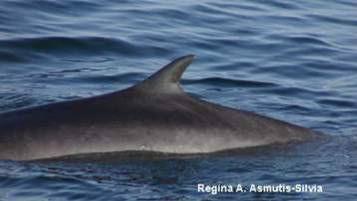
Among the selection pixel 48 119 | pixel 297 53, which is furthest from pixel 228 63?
pixel 48 119

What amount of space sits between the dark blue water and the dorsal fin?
615 mm

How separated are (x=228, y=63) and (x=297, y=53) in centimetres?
141

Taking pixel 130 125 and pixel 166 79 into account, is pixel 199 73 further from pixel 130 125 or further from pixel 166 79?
pixel 130 125

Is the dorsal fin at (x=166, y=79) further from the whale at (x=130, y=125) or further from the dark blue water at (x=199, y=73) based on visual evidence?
the dark blue water at (x=199, y=73)

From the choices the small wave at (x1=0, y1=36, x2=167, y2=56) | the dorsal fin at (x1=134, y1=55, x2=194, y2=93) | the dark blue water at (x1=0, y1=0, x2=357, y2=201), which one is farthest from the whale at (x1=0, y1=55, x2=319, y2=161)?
the small wave at (x1=0, y1=36, x2=167, y2=56)

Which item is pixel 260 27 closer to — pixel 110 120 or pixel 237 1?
pixel 237 1

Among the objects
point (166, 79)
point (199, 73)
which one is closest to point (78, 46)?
point (199, 73)

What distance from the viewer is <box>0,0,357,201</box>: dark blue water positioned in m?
8.88

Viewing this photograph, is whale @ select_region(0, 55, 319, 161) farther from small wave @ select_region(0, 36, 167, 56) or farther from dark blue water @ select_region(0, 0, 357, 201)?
small wave @ select_region(0, 36, 167, 56)

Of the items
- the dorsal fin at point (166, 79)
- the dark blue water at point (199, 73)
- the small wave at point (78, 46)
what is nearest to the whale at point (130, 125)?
the dorsal fin at point (166, 79)

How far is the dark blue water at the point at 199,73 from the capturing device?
888cm

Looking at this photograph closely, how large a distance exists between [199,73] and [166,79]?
4.90 metres

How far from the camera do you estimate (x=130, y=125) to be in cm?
940

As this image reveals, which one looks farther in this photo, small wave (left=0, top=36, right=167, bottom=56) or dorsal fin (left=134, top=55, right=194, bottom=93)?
small wave (left=0, top=36, right=167, bottom=56)
